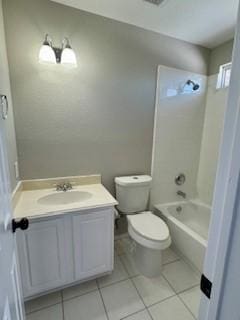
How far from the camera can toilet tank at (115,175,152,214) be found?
189 centimetres

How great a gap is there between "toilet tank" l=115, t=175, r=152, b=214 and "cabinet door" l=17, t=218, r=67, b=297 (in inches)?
29.8

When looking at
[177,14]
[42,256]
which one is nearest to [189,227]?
[42,256]

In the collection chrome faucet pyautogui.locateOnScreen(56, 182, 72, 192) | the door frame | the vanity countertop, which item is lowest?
the vanity countertop

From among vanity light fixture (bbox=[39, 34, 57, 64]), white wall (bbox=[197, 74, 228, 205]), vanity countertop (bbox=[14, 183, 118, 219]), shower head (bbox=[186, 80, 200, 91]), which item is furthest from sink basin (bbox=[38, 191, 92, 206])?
shower head (bbox=[186, 80, 200, 91])

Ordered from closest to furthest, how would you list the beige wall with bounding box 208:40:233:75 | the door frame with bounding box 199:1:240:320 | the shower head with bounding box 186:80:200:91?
1. the door frame with bounding box 199:1:240:320
2. the beige wall with bounding box 208:40:233:75
3. the shower head with bounding box 186:80:200:91

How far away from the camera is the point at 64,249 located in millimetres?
1370

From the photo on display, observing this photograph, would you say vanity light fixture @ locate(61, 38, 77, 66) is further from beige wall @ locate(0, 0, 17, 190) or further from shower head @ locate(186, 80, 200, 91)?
shower head @ locate(186, 80, 200, 91)

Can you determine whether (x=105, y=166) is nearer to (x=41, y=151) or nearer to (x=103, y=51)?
(x=41, y=151)

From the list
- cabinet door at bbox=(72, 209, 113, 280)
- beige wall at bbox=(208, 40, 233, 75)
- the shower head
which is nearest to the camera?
cabinet door at bbox=(72, 209, 113, 280)

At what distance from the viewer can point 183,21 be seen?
170 centimetres

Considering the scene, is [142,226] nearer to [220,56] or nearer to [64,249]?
[64,249]

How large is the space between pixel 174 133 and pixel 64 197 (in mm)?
1510

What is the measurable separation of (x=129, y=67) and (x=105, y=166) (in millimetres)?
1092

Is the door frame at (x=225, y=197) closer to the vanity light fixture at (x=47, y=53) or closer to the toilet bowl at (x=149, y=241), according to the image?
the toilet bowl at (x=149, y=241)
